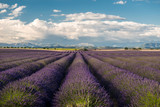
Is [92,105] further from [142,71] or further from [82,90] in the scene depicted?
[142,71]

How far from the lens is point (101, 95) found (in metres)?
2.64

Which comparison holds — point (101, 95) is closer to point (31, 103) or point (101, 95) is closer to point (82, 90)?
point (82, 90)

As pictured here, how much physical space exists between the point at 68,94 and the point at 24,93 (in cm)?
87

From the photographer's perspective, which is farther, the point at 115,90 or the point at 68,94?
the point at 115,90

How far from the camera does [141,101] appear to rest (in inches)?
96.6

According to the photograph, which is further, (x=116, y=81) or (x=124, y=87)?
(x=116, y=81)

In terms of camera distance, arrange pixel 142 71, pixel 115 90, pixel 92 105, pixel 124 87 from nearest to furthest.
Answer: pixel 92 105, pixel 124 87, pixel 115 90, pixel 142 71

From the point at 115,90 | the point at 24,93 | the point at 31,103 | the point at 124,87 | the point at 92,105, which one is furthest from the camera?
the point at 115,90

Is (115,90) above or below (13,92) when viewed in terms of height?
below

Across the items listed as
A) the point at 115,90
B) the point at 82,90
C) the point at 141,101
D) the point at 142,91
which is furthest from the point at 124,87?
the point at 82,90

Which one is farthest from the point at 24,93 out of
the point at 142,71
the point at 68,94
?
the point at 142,71

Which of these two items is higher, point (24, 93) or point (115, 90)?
point (24, 93)

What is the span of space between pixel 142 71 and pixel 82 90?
15.9ft

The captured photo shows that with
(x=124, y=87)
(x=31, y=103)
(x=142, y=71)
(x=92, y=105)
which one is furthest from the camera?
(x=142, y=71)
